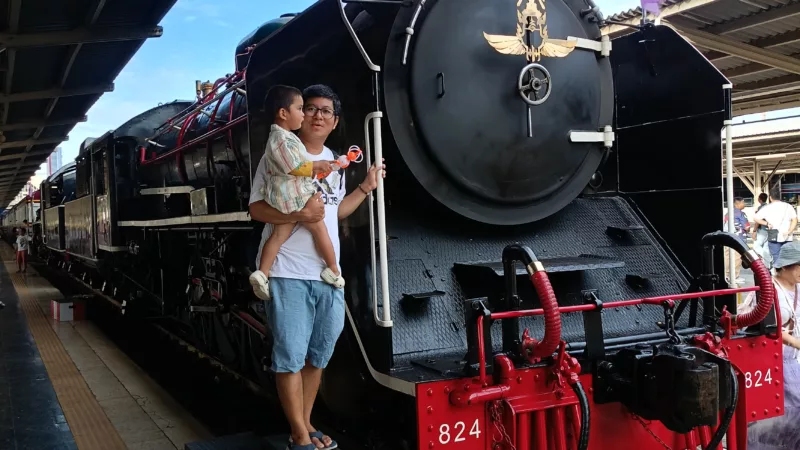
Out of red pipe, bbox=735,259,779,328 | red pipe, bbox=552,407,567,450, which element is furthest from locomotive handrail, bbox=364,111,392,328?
red pipe, bbox=735,259,779,328

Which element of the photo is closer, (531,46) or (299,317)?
(299,317)

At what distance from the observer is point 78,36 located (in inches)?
281

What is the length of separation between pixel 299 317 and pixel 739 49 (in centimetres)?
757

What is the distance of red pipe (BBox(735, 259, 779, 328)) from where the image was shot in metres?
2.47

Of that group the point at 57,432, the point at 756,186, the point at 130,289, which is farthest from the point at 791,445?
the point at 756,186

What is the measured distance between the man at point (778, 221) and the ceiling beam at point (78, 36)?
8689mm

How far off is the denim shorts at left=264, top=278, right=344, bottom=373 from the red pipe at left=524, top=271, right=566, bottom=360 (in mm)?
838

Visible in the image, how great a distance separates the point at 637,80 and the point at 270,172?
2.43 metres

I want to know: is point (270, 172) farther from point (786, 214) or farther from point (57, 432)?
point (786, 214)

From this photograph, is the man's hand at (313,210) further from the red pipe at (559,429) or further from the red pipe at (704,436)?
the red pipe at (704,436)

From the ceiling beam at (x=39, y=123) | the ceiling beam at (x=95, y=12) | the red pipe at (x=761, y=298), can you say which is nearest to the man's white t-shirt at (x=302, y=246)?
the red pipe at (x=761, y=298)

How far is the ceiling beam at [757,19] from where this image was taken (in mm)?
6766

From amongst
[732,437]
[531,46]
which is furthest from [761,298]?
[531,46]

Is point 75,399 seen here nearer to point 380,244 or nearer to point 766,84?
point 380,244
